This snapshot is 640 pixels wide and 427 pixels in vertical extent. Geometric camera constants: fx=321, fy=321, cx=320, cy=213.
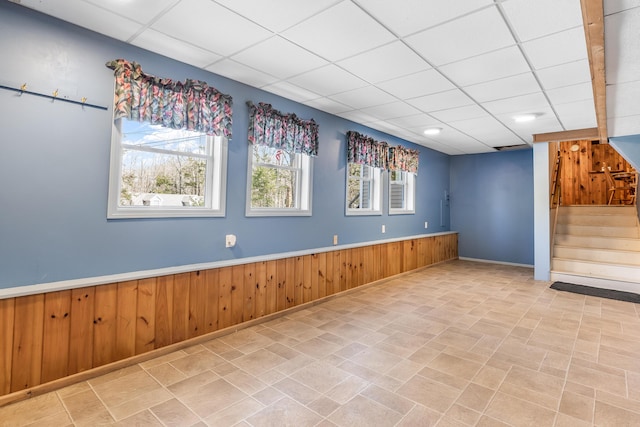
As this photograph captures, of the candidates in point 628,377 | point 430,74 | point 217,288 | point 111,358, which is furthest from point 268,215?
point 628,377

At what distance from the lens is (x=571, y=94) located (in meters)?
3.46

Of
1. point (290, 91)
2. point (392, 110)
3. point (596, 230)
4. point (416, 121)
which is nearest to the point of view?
point (290, 91)

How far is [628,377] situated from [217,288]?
3.44m

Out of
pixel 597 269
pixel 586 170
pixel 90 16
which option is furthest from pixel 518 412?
pixel 586 170

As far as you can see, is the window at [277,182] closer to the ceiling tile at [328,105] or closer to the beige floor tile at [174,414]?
the ceiling tile at [328,105]

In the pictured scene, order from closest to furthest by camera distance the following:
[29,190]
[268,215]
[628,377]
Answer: [29,190]
[628,377]
[268,215]

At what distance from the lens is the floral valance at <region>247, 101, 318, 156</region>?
11.4 ft

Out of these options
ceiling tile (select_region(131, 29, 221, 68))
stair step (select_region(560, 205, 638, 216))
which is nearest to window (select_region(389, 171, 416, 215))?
stair step (select_region(560, 205, 638, 216))

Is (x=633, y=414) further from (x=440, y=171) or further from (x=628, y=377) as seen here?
(x=440, y=171)

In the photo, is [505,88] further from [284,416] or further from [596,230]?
[596,230]

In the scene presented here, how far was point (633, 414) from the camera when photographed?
1.99 m

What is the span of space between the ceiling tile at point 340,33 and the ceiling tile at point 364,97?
881 millimetres

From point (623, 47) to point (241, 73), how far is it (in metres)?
2.85

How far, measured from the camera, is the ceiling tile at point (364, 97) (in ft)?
11.8
